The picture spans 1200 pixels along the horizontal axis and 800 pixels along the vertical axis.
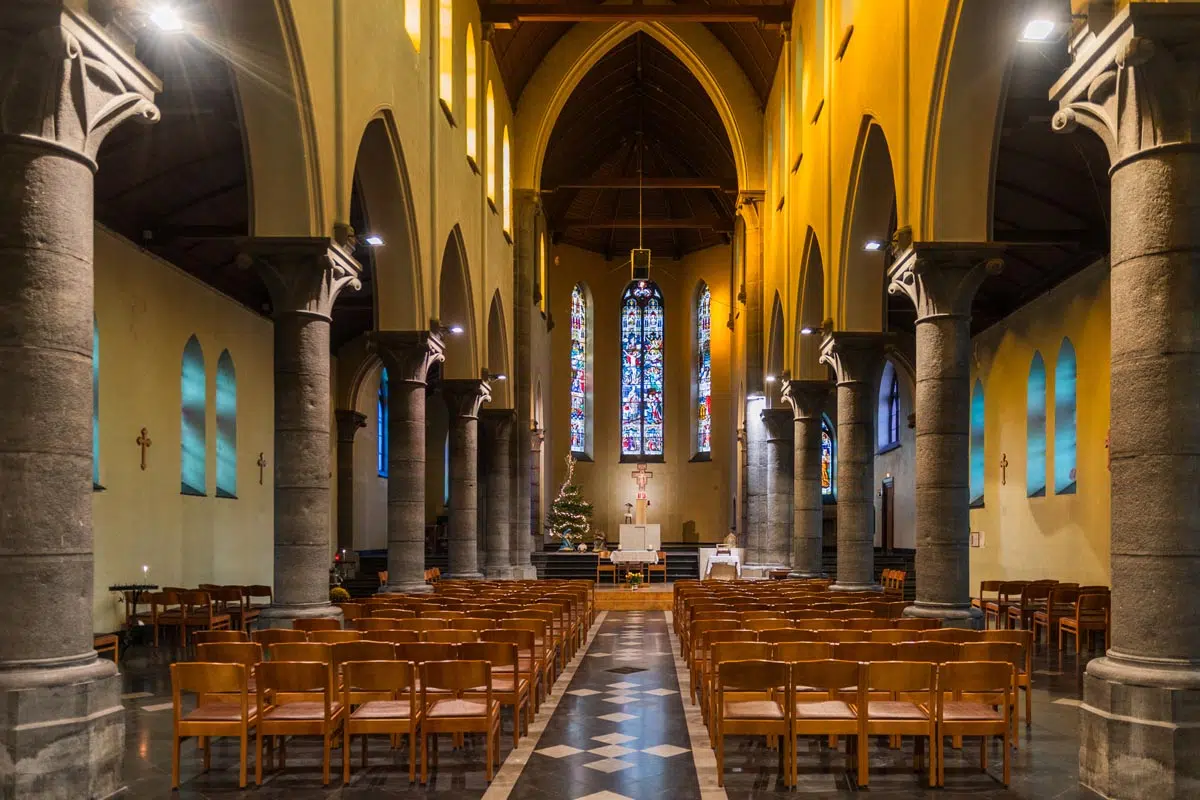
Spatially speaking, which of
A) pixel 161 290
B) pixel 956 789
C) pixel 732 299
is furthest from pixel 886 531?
pixel 956 789

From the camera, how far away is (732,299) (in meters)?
37.4

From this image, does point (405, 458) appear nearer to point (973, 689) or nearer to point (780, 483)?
point (973, 689)

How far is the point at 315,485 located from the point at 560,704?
128 inches

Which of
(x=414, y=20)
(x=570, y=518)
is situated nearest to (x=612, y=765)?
(x=414, y=20)

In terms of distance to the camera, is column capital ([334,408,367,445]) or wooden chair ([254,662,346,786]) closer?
wooden chair ([254,662,346,786])

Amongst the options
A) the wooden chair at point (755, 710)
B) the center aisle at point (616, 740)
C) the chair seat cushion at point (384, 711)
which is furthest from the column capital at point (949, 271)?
the chair seat cushion at point (384, 711)

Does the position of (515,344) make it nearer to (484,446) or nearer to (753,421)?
(484,446)

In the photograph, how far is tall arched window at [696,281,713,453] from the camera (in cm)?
4053

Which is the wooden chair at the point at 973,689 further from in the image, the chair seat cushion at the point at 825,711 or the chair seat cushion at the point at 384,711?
Answer: the chair seat cushion at the point at 384,711

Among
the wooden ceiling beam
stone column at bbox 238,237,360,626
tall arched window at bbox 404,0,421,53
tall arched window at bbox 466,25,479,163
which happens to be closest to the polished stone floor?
stone column at bbox 238,237,360,626

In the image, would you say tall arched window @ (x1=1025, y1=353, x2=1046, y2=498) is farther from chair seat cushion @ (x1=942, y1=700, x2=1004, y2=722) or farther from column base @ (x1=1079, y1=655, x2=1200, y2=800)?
column base @ (x1=1079, y1=655, x2=1200, y2=800)

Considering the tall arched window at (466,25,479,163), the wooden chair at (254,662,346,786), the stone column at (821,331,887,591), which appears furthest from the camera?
the tall arched window at (466,25,479,163)

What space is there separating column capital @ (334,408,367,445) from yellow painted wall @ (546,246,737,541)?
A: 36.3 ft

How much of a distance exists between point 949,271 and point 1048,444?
1055 centimetres
